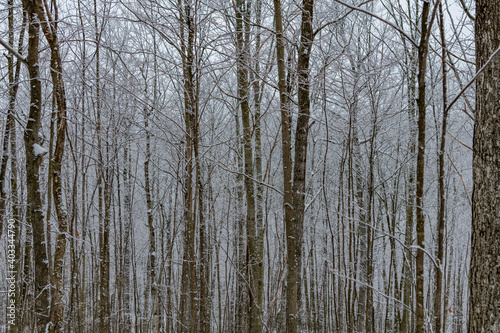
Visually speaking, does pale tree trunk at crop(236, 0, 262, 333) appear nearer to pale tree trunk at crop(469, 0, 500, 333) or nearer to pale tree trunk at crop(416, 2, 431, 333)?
pale tree trunk at crop(416, 2, 431, 333)

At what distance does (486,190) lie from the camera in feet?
6.24

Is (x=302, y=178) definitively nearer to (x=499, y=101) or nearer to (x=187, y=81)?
(x=187, y=81)

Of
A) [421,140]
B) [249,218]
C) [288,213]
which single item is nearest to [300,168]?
[288,213]

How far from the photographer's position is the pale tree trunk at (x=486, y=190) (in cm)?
182

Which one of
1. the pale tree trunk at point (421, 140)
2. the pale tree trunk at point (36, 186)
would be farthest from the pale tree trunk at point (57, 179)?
the pale tree trunk at point (421, 140)

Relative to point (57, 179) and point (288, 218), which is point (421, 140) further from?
point (57, 179)

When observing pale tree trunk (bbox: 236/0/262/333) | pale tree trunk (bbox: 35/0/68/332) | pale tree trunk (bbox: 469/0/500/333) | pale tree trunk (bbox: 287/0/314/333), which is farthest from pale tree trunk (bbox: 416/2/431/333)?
pale tree trunk (bbox: 35/0/68/332)

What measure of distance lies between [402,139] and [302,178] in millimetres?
5805

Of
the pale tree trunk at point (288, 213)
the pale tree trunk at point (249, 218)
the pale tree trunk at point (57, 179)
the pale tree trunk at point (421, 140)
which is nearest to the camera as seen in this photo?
the pale tree trunk at point (421, 140)

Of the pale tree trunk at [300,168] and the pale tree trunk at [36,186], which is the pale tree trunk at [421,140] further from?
the pale tree trunk at [36,186]

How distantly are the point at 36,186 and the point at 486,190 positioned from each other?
4.05 metres

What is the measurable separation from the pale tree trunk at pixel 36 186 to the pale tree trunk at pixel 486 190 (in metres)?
3.70

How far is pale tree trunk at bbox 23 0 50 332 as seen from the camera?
356 cm

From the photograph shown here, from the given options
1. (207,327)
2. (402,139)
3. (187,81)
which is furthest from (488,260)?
(207,327)
